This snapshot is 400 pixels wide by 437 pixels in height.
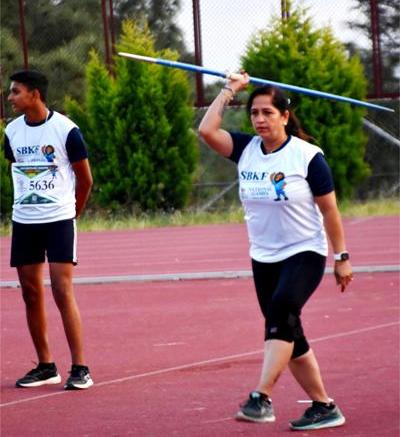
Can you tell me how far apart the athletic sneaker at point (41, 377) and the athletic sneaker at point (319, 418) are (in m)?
2.31

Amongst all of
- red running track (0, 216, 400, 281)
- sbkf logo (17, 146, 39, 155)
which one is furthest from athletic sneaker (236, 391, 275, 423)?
red running track (0, 216, 400, 281)

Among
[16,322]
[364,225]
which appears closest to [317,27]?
[364,225]

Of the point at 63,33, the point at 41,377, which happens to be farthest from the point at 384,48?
the point at 41,377

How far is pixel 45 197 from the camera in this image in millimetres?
9523

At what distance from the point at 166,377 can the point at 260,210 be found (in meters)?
2.15

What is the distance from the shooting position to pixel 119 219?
2745 cm

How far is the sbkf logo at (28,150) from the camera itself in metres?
9.52

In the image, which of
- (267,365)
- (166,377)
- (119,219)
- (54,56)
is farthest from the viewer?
(54,56)

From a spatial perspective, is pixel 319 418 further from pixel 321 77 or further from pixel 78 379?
pixel 321 77

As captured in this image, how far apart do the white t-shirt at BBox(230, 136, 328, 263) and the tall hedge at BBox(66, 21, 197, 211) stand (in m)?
19.6

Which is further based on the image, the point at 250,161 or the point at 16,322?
the point at 16,322

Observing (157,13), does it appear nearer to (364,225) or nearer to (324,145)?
(324,145)

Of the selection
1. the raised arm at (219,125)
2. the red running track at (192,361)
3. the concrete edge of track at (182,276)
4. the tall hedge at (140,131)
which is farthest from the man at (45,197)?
the tall hedge at (140,131)

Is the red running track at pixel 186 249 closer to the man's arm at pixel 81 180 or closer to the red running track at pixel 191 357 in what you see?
the red running track at pixel 191 357
